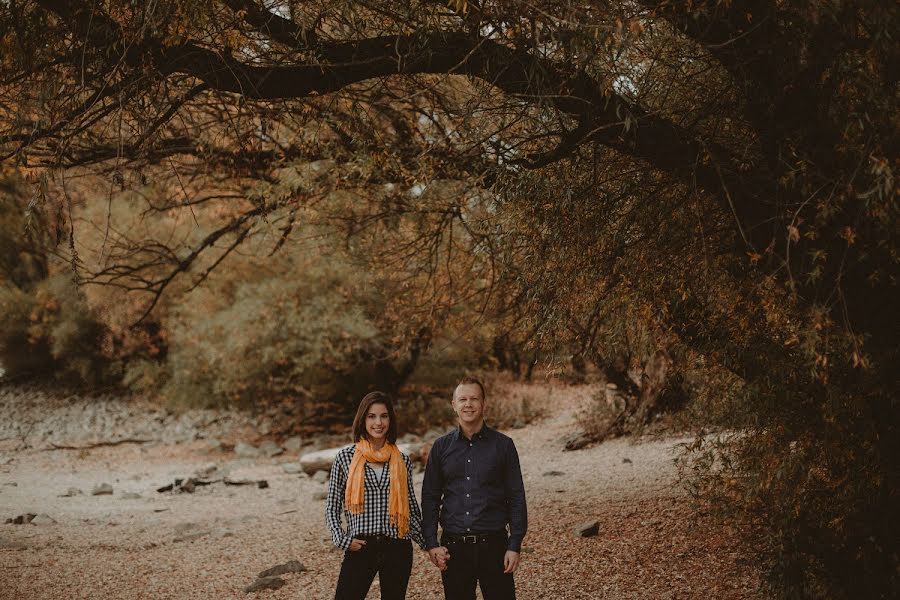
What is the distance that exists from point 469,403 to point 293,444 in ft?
54.9

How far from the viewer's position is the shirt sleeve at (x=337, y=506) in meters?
4.02

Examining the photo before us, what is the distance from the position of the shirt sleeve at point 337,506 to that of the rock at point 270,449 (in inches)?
623

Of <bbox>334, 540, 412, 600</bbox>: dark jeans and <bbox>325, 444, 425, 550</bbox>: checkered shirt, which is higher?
<bbox>325, 444, 425, 550</bbox>: checkered shirt

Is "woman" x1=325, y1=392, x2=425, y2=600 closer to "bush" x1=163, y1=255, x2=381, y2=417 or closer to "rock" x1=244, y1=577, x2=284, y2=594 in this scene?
"rock" x1=244, y1=577, x2=284, y2=594

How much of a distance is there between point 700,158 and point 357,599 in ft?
10.8

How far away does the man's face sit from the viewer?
3.98m

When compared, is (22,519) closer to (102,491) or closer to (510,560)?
(102,491)

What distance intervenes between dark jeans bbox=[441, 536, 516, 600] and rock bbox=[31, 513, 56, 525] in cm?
974

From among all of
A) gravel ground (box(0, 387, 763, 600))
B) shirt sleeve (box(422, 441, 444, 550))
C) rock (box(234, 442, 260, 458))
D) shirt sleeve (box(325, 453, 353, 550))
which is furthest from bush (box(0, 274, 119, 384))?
shirt sleeve (box(422, 441, 444, 550))

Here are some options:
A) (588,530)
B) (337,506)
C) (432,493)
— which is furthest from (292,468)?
(432,493)

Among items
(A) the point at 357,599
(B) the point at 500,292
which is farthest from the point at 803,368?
(B) the point at 500,292

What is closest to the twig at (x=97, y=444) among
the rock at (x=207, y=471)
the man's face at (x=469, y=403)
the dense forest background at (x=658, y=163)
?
the rock at (x=207, y=471)

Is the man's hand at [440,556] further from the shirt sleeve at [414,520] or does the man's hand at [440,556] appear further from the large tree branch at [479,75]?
the large tree branch at [479,75]

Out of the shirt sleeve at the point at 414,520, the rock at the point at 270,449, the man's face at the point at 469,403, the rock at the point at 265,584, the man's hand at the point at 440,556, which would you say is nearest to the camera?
the man's hand at the point at 440,556
